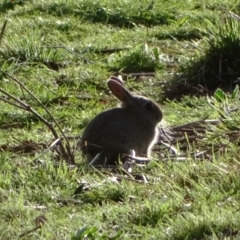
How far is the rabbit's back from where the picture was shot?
6.47 m

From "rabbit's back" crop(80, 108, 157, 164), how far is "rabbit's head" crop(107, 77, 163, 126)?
196mm

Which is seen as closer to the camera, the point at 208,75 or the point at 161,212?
the point at 161,212

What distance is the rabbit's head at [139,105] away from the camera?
23.0 feet

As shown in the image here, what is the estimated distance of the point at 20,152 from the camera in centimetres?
673

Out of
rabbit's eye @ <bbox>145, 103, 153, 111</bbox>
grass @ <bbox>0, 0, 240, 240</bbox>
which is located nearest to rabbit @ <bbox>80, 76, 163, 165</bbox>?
rabbit's eye @ <bbox>145, 103, 153, 111</bbox>

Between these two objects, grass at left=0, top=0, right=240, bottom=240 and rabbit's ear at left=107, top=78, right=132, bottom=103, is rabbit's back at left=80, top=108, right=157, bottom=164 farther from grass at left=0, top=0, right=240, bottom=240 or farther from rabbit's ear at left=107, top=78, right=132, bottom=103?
rabbit's ear at left=107, top=78, right=132, bottom=103

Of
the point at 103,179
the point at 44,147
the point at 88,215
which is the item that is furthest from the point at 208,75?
the point at 88,215

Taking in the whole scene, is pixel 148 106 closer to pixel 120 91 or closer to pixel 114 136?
pixel 120 91

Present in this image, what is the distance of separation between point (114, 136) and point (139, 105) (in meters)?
0.63

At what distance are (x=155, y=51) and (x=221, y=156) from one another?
158 inches

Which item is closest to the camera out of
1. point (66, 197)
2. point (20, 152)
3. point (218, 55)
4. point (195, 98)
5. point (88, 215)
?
point (88, 215)

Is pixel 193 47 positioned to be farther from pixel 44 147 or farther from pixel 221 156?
pixel 221 156

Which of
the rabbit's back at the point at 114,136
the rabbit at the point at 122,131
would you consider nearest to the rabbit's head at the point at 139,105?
the rabbit at the point at 122,131

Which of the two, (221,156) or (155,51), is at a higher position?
(221,156)
